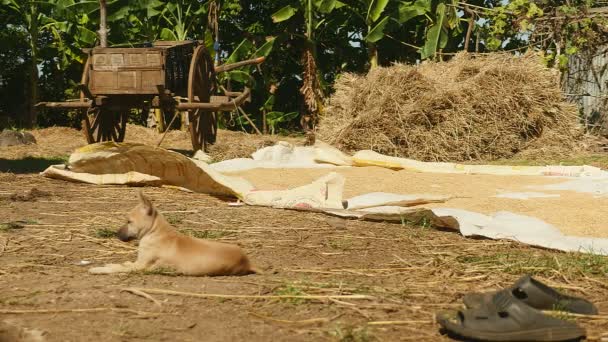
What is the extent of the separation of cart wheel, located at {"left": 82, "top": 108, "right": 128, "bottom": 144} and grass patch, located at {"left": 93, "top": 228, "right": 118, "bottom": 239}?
242 inches

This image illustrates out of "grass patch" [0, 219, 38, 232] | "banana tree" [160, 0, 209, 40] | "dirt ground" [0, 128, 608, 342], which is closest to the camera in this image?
"dirt ground" [0, 128, 608, 342]

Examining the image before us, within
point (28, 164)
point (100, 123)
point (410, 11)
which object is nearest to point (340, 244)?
point (28, 164)

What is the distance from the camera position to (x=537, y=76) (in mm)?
12109

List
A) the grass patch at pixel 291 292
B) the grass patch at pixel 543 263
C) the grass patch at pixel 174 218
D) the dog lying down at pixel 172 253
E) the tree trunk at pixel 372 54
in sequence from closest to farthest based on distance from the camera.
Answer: the grass patch at pixel 291 292
the dog lying down at pixel 172 253
the grass patch at pixel 543 263
the grass patch at pixel 174 218
the tree trunk at pixel 372 54

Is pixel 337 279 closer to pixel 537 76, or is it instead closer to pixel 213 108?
pixel 213 108

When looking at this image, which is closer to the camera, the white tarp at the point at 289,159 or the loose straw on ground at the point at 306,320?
the loose straw on ground at the point at 306,320

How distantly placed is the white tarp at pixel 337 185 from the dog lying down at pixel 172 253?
1908 mm

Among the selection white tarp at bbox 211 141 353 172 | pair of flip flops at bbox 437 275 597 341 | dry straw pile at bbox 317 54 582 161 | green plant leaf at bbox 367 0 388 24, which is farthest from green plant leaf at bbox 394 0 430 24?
pair of flip flops at bbox 437 275 597 341

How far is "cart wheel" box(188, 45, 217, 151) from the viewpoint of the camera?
10927 millimetres

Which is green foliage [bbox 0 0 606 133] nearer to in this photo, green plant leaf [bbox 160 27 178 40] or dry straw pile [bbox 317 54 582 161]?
green plant leaf [bbox 160 27 178 40]

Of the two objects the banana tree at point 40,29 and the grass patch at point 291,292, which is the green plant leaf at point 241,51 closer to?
the banana tree at point 40,29

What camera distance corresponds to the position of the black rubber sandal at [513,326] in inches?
105

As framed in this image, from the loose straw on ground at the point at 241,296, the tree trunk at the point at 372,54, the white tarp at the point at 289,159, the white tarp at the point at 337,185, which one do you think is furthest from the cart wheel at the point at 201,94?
the loose straw on ground at the point at 241,296

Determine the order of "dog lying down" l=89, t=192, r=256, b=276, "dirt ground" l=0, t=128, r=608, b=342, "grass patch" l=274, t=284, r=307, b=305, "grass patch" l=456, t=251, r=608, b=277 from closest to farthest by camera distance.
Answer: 1. "dirt ground" l=0, t=128, r=608, b=342
2. "grass patch" l=274, t=284, r=307, b=305
3. "dog lying down" l=89, t=192, r=256, b=276
4. "grass patch" l=456, t=251, r=608, b=277
